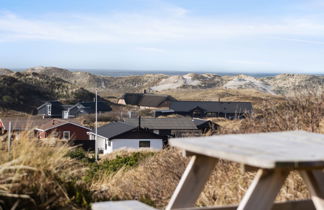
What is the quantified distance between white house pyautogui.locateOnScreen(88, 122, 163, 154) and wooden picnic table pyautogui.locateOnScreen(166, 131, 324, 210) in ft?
136

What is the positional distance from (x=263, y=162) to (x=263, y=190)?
404mm

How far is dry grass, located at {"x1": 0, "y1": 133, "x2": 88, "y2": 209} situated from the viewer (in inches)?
165

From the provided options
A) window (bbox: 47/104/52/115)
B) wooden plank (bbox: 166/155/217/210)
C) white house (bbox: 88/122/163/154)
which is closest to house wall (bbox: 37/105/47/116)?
window (bbox: 47/104/52/115)

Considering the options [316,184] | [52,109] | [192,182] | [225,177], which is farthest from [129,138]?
[316,184]

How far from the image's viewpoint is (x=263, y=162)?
10.4 feet

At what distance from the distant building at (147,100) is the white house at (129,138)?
1973 inches

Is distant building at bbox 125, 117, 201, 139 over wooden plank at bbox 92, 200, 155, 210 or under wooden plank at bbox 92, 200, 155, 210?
under

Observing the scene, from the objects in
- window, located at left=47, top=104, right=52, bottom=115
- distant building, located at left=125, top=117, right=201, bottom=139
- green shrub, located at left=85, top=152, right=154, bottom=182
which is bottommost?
window, located at left=47, top=104, right=52, bottom=115

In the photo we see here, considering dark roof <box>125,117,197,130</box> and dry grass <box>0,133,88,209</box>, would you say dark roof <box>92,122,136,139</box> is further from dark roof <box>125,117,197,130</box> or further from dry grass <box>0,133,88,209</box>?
dry grass <box>0,133,88,209</box>

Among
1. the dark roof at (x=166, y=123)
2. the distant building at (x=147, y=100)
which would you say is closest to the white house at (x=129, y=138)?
the dark roof at (x=166, y=123)

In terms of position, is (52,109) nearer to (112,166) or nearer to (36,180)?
(112,166)

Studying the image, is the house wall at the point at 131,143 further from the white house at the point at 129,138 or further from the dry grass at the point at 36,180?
the dry grass at the point at 36,180

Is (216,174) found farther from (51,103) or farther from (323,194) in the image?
(51,103)

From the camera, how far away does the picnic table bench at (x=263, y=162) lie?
11.0ft
